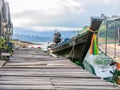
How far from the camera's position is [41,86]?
723cm

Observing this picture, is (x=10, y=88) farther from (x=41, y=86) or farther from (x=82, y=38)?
(x=82, y=38)

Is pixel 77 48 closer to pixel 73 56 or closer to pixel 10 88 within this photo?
pixel 73 56

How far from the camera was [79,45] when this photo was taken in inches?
771

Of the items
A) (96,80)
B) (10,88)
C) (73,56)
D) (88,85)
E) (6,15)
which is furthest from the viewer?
(6,15)

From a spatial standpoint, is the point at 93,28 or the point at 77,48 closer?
the point at 93,28

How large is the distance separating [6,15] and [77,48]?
683 cm

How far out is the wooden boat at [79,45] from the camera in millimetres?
17219

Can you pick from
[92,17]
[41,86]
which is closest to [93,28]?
[92,17]

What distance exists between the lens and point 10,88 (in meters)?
6.89

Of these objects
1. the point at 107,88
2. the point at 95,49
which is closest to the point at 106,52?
the point at 95,49

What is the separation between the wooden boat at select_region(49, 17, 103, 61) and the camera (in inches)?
678

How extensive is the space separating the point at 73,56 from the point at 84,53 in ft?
2.23

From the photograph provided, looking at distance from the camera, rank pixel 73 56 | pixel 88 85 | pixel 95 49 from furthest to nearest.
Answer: pixel 73 56
pixel 95 49
pixel 88 85

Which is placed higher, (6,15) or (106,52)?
(6,15)
